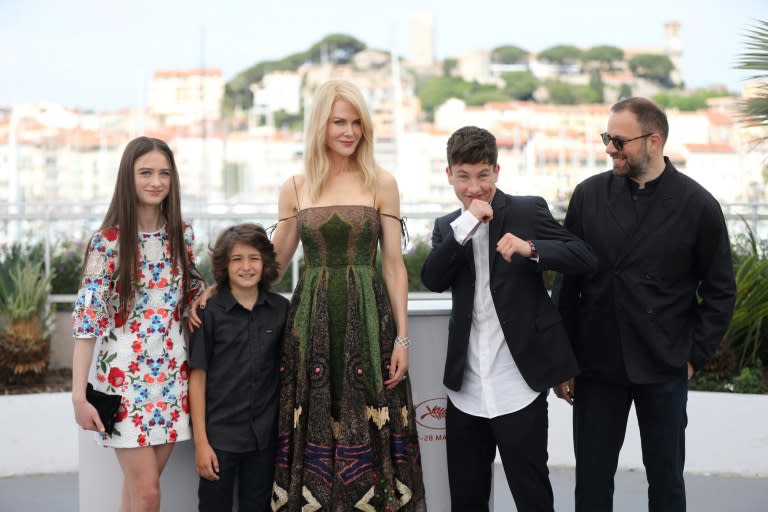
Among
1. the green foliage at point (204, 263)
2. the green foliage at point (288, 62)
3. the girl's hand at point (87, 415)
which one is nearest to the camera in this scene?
the girl's hand at point (87, 415)

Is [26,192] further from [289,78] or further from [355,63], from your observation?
[355,63]

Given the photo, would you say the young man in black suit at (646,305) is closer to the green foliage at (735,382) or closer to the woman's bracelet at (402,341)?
the woman's bracelet at (402,341)

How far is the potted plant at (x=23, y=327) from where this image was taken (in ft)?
23.7

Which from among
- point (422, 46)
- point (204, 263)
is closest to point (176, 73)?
point (422, 46)

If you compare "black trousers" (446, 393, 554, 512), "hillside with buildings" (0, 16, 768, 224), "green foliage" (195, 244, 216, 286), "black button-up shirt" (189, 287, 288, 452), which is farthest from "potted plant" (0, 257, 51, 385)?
"hillside with buildings" (0, 16, 768, 224)

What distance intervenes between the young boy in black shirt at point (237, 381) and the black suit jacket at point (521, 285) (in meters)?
0.59

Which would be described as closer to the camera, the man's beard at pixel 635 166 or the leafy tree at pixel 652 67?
the man's beard at pixel 635 166

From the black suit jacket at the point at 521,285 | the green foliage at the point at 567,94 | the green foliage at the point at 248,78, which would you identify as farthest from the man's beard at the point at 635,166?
the green foliage at the point at 248,78

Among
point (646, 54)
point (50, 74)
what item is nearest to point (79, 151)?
point (50, 74)

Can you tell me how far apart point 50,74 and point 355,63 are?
105 ft

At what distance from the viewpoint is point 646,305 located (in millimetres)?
3059

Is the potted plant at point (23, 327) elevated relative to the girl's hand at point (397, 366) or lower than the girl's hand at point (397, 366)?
lower

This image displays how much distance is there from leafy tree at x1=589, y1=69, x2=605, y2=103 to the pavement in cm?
9854

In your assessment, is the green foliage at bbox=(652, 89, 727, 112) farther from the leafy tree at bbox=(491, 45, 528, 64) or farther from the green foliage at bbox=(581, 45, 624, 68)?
the leafy tree at bbox=(491, 45, 528, 64)
